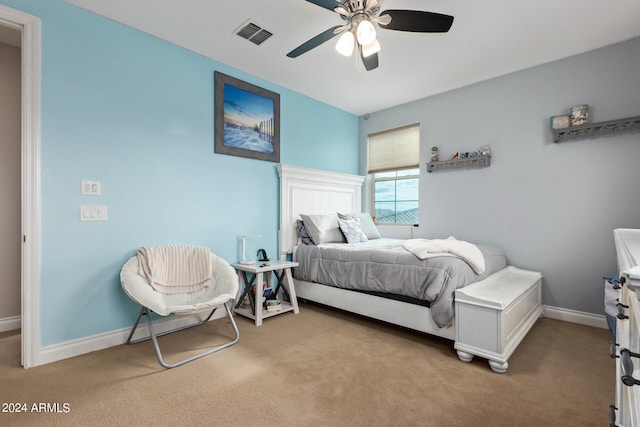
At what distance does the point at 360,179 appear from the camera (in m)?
4.62

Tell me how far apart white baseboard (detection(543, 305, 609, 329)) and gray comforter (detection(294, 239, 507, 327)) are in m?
0.62

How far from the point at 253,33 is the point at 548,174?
127 inches

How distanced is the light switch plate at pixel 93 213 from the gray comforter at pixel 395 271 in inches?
75.4

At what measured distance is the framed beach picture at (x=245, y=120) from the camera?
3.09 metres

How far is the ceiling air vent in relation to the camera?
8.26ft

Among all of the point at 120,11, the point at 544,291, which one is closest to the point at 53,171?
Result: the point at 120,11

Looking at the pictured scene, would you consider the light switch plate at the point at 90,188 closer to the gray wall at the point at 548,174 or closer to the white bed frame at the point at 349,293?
the white bed frame at the point at 349,293

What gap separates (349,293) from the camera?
2975 mm

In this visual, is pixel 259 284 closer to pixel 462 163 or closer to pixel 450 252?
pixel 450 252

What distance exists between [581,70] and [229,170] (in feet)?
12.0

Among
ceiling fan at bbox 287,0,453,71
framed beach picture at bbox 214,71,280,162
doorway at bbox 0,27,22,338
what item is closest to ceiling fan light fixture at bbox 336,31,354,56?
ceiling fan at bbox 287,0,453,71

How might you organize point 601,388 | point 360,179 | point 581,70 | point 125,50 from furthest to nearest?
point 360,179 < point 581,70 < point 125,50 < point 601,388

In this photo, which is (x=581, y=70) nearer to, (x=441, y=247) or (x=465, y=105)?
(x=465, y=105)

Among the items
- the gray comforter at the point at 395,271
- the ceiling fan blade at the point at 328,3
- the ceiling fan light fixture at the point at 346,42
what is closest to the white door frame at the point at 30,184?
the ceiling fan blade at the point at 328,3
